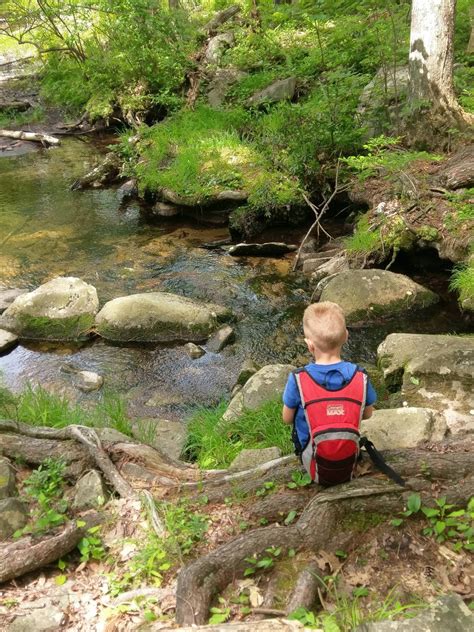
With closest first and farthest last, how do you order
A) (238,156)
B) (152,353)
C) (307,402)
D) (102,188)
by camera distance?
(307,402), (152,353), (238,156), (102,188)

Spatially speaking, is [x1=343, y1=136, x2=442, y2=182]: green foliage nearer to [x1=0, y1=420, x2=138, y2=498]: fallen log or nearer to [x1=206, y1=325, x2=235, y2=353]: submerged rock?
[x1=206, y1=325, x2=235, y2=353]: submerged rock

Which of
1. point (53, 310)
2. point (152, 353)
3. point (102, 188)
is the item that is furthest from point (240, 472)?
point (102, 188)

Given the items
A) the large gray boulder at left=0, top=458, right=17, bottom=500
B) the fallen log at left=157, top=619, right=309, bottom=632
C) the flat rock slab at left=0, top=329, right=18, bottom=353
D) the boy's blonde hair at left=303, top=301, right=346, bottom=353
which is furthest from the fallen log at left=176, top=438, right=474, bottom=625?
the flat rock slab at left=0, top=329, right=18, bottom=353

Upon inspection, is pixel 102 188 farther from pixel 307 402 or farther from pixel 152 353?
pixel 307 402

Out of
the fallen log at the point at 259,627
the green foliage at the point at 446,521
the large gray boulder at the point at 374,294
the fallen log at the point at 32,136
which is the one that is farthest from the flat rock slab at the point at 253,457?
the fallen log at the point at 32,136

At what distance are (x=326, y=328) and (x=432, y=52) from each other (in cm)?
713

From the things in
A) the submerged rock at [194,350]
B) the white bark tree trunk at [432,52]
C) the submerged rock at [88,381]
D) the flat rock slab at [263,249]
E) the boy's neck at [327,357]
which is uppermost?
the white bark tree trunk at [432,52]

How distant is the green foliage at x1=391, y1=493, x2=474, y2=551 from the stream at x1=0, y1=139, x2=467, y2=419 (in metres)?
3.13

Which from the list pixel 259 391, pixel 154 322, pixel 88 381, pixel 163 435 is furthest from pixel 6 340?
pixel 259 391

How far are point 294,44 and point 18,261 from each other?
31.7 ft

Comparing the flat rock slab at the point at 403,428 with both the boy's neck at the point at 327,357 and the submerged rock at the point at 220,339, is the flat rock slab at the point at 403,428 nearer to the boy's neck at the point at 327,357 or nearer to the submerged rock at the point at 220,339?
the boy's neck at the point at 327,357

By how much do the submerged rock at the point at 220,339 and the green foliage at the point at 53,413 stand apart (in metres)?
1.86

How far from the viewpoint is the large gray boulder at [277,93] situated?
1182 cm

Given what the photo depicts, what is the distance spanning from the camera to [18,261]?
9008 millimetres
